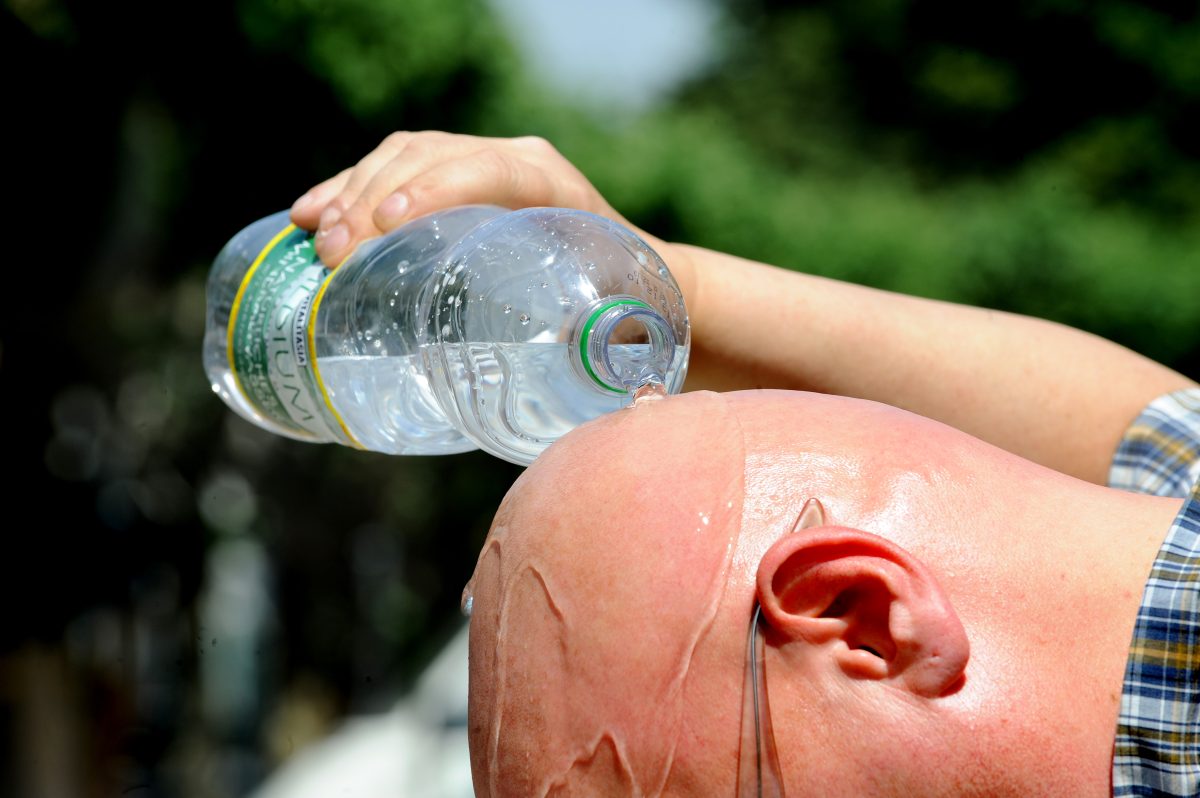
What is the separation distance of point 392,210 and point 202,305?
6.12 m

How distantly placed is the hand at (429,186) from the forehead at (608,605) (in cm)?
60

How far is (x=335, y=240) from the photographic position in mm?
1639

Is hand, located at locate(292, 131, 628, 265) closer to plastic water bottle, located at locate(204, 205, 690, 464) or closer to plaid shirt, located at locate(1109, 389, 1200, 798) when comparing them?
plastic water bottle, located at locate(204, 205, 690, 464)

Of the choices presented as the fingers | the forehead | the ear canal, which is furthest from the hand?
the ear canal

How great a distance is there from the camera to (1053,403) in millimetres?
1894

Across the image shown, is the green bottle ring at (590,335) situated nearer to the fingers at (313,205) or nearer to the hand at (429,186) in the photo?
the hand at (429,186)

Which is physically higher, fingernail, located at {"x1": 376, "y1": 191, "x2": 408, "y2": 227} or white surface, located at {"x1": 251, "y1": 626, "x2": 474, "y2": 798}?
fingernail, located at {"x1": 376, "y1": 191, "x2": 408, "y2": 227}

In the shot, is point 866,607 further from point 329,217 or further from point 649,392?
point 329,217

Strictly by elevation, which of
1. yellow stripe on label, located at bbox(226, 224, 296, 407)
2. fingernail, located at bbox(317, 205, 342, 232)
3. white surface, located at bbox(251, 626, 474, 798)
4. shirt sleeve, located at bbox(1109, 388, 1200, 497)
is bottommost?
white surface, located at bbox(251, 626, 474, 798)

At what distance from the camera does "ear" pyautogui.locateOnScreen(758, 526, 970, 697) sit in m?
1.01

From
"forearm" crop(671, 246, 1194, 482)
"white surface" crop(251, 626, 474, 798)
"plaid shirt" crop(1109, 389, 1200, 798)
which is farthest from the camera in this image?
"white surface" crop(251, 626, 474, 798)

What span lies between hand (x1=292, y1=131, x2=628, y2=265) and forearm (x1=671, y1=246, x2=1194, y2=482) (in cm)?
26

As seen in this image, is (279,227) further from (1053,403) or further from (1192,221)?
(1192,221)

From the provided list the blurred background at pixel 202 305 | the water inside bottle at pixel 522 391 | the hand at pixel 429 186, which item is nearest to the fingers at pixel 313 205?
the hand at pixel 429 186
